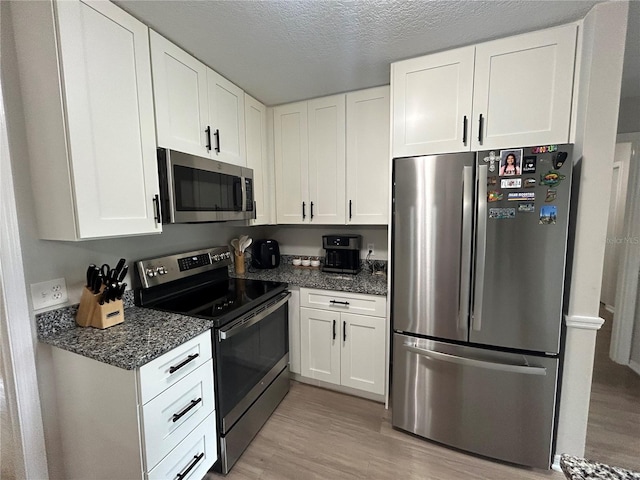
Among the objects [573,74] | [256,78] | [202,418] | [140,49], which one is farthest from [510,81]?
[202,418]

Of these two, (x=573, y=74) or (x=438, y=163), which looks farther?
(x=438, y=163)

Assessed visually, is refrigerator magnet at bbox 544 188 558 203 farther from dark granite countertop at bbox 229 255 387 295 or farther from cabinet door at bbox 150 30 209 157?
cabinet door at bbox 150 30 209 157

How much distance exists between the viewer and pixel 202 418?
1386 millimetres

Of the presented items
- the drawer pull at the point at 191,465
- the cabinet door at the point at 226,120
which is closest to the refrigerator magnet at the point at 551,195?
the cabinet door at the point at 226,120

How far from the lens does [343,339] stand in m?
2.10

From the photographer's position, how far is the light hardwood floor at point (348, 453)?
1.54 metres

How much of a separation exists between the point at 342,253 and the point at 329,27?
1.61 metres

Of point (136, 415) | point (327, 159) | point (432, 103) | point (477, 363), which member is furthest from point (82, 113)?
point (477, 363)

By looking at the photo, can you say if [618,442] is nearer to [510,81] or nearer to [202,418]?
[510,81]

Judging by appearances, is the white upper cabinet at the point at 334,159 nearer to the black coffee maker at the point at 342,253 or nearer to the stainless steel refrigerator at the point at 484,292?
the black coffee maker at the point at 342,253

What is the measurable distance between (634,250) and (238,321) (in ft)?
10.9

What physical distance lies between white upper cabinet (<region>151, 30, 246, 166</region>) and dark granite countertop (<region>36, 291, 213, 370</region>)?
962 millimetres

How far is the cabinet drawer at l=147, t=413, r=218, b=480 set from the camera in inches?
46.9

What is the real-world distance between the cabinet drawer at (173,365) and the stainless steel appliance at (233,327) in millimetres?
80
